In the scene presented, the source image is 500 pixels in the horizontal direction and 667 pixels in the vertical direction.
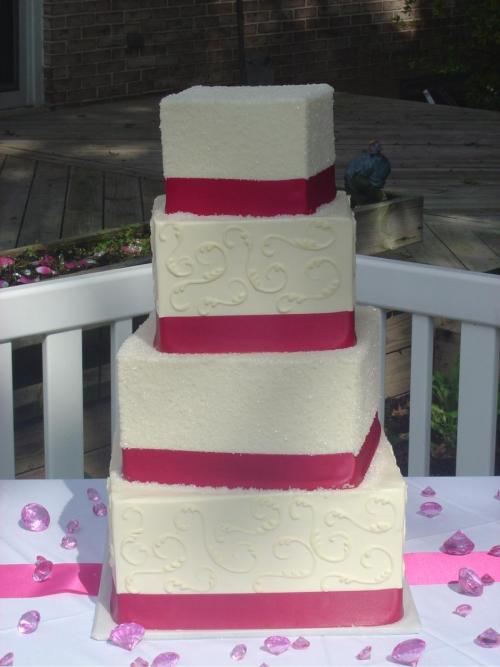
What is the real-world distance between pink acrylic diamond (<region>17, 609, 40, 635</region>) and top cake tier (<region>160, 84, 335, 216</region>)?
2.00 feet

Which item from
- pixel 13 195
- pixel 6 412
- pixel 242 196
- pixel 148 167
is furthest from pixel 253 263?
pixel 148 167

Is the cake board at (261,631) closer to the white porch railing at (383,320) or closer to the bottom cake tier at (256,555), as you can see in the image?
the bottom cake tier at (256,555)

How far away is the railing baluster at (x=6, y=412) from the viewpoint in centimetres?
243

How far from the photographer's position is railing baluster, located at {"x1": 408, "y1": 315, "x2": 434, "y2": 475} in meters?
2.57

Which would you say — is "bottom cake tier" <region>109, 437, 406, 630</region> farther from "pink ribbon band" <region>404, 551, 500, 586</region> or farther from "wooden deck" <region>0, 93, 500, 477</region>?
"wooden deck" <region>0, 93, 500, 477</region>

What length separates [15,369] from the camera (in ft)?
11.2

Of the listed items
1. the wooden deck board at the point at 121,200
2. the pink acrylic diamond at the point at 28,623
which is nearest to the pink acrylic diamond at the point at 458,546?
the pink acrylic diamond at the point at 28,623

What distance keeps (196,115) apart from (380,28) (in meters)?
8.60

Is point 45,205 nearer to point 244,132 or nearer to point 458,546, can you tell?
point 458,546

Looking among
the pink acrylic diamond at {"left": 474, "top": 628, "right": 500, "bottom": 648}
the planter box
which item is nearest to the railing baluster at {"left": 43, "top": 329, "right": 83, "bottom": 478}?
the pink acrylic diamond at {"left": 474, "top": 628, "right": 500, "bottom": 648}

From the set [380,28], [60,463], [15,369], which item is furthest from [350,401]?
[380,28]

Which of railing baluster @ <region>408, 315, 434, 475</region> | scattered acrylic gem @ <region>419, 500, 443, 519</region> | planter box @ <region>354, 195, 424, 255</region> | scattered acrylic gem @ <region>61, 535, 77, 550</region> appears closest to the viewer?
scattered acrylic gem @ <region>61, 535, 77, 550</region>

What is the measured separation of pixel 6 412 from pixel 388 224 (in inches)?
96.7

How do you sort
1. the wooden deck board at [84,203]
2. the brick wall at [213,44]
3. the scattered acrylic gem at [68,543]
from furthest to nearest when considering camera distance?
the brick wall at [213,44]
the wooden deck board at [84,203]
the scattered acrylic gem at [68,543]
